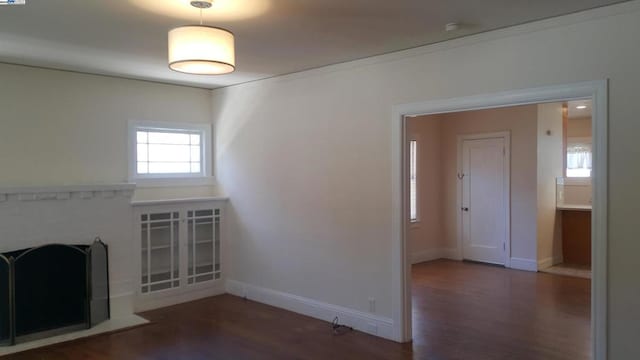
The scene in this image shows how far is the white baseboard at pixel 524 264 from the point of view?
719 cm

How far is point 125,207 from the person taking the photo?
17.5 feet

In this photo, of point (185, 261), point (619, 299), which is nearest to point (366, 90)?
point (619, 299)

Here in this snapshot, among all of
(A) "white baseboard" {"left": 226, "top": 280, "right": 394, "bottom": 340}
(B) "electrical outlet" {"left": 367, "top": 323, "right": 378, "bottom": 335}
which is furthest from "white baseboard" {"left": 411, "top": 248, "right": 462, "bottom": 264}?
(B) "electrical outlet" {"left": 367, "top": 323, "right": 378, "bottom": 335}

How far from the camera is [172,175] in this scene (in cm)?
612

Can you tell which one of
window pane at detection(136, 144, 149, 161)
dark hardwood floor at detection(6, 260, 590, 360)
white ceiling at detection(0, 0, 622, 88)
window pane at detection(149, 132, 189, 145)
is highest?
white ceiling at detection(0, 0, 622, 88)

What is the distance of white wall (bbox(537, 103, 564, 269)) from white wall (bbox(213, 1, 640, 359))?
12.3 feet

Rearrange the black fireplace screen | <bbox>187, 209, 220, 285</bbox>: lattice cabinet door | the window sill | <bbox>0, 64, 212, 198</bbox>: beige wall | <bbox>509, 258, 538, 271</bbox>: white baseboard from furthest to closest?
<bbox>509, 258, 538, 271</bbox>: white baseboard, <bbox>187, 209, 220, 285</bbox>: lattice cabinet door, the window sill, <bbox>0, 64, 212, 198</bbox>: beige wall, the black fireplace screen

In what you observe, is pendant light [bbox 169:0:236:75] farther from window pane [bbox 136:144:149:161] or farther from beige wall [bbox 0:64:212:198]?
window pane [bbox 136:144:149:161]

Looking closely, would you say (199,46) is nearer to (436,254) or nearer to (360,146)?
(360,146)

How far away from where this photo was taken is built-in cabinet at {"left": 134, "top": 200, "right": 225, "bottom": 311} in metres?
5.60

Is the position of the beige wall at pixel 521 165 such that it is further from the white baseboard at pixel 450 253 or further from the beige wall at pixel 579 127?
the beige wall at pixel 579 127

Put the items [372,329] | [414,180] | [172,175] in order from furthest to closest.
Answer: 1. [414,180]
2. [172,175]
3. [372,329]

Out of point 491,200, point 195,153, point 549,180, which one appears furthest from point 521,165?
point 195,153

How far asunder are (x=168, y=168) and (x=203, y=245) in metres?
1.05
